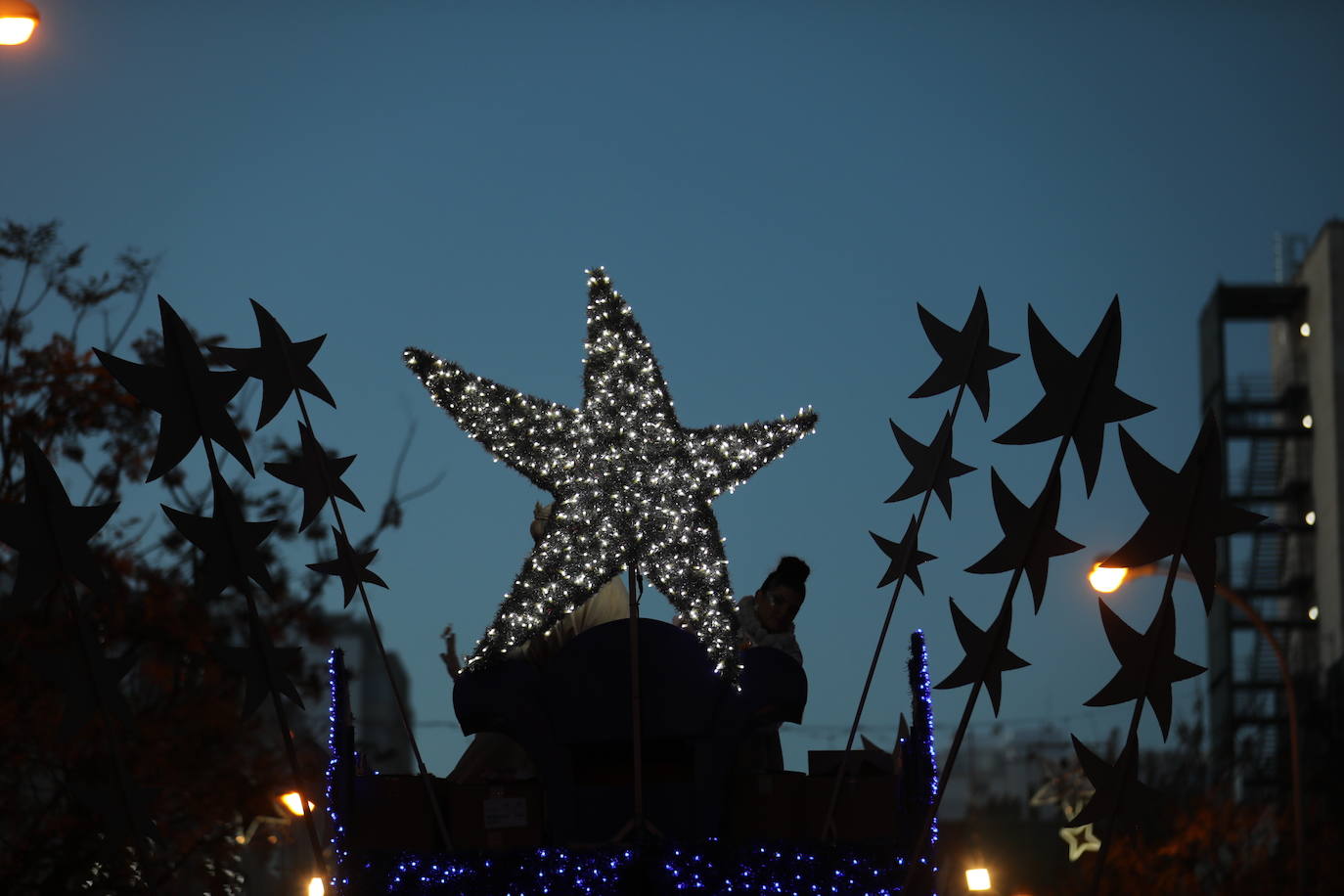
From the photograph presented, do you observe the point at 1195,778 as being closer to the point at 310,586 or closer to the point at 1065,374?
the point at 310,586

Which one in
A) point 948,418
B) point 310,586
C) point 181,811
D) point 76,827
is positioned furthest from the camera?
point 310,586

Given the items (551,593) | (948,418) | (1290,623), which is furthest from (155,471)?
(1290,623)

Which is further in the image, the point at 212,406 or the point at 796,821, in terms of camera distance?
the point at 796,821

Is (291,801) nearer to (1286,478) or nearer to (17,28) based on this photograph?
(17,28)

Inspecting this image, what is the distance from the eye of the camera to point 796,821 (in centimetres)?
959

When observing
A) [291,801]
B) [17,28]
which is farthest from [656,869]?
[291,801]

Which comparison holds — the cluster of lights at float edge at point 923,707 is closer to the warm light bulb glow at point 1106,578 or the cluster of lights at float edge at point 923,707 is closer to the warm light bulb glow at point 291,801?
the warm light bulb glow at point 1106,578

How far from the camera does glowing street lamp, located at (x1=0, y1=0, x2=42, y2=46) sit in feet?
38.4

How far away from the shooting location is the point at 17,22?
463 inches

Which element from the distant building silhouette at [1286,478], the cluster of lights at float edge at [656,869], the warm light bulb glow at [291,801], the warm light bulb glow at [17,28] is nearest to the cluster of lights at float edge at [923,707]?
the cluster of lights at float edge at [656,869]

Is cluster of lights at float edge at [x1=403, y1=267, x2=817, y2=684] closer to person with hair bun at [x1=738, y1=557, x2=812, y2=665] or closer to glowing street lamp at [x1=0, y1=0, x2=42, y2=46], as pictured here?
person with hair bun at [x1=738, y1=557, x2=812, y2=665]

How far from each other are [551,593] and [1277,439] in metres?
66.1

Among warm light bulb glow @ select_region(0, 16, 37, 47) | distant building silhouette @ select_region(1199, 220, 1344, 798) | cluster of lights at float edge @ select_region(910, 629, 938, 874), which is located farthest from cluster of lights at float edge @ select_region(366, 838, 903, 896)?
distant building silhouette @ select_region(1199, 220, 1344, 798)

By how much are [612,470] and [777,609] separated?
126 cm
